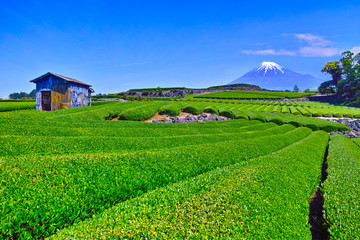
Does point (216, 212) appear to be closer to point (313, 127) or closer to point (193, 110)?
point (193, 110)

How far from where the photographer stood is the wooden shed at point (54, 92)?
25000mm

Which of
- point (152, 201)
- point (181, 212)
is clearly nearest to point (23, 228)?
point (152, 201)

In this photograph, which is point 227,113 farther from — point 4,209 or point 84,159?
point 4,209

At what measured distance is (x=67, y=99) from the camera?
25.9m

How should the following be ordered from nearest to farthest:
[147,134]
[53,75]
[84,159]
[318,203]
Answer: [84,159] → [318,203] → [147,134] → [53,75]

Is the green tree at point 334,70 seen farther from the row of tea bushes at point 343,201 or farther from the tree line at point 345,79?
the row of tea bushes at point 343,201

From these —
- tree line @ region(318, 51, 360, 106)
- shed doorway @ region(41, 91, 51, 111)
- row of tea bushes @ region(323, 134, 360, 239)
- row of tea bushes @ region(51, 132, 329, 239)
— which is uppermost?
tree line @ region(318, 51, 360, 106)

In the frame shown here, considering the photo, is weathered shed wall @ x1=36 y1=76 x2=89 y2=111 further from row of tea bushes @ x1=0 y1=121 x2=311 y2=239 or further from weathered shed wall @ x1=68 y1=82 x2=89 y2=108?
row of tea bushes @ x1=0 y1=121 x2=311 y2=239

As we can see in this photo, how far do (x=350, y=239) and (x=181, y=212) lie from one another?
14.6 ft

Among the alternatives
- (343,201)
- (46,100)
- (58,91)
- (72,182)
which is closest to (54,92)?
(58,91)

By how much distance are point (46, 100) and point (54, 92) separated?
1986mm

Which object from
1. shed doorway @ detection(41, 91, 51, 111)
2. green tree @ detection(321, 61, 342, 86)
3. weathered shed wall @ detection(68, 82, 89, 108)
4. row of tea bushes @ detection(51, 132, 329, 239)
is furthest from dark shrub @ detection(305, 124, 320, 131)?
green tree @ detection(321, 61, 342, 86)

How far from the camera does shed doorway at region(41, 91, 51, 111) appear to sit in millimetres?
25625

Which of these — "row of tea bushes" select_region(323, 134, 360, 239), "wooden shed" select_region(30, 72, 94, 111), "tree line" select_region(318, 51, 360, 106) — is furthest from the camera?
"tree line" select_region(318, 51, 360, 106)
